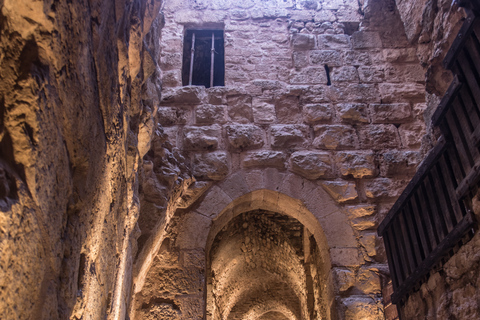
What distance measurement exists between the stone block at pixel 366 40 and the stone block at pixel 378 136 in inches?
42.8

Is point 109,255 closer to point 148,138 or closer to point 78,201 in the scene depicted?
point 78,201

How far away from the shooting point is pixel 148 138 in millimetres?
2383

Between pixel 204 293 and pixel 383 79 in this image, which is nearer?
pixel 204 293

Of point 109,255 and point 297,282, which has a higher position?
point 297,282

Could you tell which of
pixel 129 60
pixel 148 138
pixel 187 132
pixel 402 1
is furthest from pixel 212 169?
pixel 402 1

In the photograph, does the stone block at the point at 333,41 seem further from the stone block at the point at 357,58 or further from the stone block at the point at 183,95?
the stone block at the point at 183,95

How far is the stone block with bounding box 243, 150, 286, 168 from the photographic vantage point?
12.6ft

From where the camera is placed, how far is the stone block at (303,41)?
180 inches

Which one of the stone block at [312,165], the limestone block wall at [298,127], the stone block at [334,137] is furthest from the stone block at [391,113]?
the stone block at [312,165]

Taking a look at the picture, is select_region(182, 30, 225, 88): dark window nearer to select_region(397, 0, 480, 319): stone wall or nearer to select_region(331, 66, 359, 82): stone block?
select_region(331, 66, 359, 82): stone block

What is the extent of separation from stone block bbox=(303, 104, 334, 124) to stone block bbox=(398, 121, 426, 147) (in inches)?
28.5

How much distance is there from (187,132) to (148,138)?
1.59 metres

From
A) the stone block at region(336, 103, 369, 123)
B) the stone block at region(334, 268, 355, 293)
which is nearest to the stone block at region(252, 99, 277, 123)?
the stone block at region(336, 103, 369, 123)

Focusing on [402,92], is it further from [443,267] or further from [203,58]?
[443,267]
